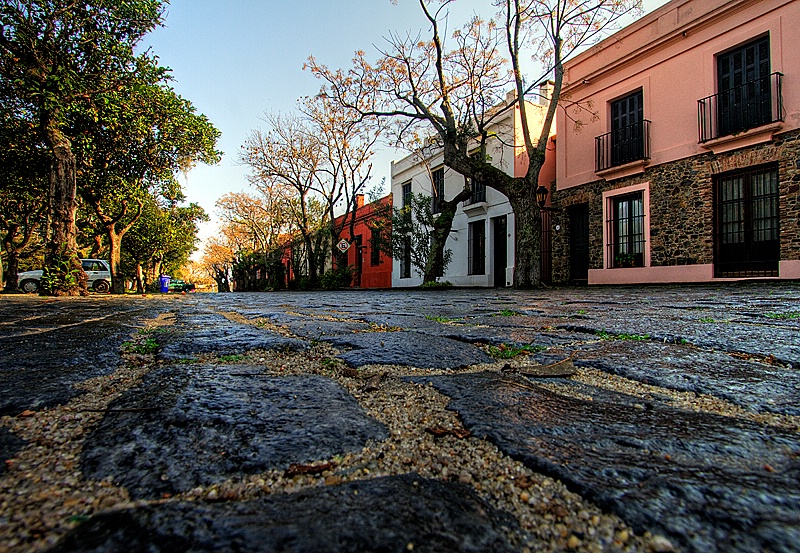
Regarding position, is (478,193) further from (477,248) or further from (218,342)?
(218,342)

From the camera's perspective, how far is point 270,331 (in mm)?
2230

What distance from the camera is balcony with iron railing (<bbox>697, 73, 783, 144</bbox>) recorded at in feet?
29.5

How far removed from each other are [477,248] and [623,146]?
6.70m

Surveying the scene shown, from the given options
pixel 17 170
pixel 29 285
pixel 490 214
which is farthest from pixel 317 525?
pixel 29 285

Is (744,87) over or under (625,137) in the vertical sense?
over

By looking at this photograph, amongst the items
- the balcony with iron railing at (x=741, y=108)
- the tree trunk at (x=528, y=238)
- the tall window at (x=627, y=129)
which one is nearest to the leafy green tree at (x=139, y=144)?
the tree trunk at (x=528, y=238)

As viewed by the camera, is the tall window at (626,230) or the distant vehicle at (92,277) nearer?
the tall window at (626,230)

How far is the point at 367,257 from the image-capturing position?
25.2 meters

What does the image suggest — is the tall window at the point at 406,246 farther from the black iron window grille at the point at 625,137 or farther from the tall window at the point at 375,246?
the black iron window grille at the point at 625,137

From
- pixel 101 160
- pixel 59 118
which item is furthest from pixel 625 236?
pixel 101 160

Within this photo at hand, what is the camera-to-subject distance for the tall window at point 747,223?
9.15 m

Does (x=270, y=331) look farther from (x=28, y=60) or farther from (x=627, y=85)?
(x=627, y=85)

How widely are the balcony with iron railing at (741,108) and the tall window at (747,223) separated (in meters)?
1.01

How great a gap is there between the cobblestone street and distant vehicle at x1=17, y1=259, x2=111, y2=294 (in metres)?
21.2
